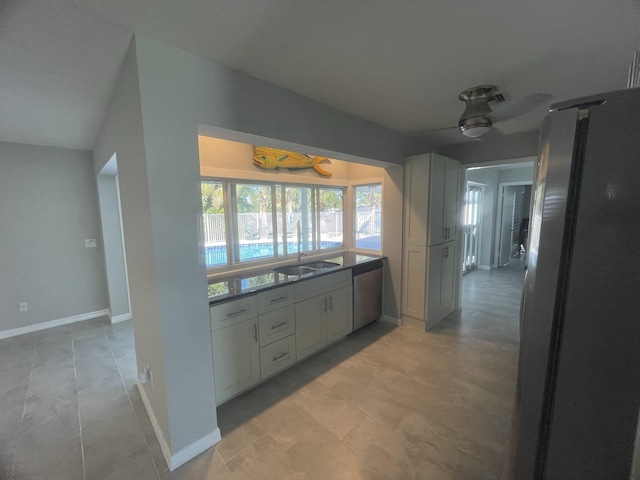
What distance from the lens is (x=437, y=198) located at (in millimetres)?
3117

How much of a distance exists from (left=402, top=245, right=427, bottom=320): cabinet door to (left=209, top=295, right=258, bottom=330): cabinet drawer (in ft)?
6.75

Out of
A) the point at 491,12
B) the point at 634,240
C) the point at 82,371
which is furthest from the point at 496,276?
the point at 82,371

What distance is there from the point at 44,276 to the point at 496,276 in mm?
7959

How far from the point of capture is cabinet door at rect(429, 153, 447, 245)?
301 centimetres

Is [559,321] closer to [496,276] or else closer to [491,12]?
[491,12]

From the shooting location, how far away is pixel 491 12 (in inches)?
44.4

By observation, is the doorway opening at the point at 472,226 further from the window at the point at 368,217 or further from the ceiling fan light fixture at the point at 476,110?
the ceiling fan light fixture at the point at 476,110

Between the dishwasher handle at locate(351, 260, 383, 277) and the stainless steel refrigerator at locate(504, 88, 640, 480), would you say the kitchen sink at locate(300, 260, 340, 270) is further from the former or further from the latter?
the stainless steel refrigerator at locate(504, 88, 640, 480)

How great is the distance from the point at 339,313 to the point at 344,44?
2382 mm

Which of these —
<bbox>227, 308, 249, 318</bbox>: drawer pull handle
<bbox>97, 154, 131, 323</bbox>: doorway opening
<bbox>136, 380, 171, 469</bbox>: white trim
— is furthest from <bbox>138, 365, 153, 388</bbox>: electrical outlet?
<bbox>97, 154, 131, 323</bbox>: doorway opening

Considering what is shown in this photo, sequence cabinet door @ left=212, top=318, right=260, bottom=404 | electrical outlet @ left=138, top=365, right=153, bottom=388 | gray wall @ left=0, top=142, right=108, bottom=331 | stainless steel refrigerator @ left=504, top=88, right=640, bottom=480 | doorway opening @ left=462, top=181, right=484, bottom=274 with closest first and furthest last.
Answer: stainless steel refrigerator @ left=504, top=88, right=640, bottom=480 < electrical outlet @ left=138, top=365, right=153, bottom=388 < cabinet door @ left=212, top=318, right=260, bottom=404 < gray wall @ left=0, top=142, right=108, bottom=331 < doorway opening @ left=462, top=181, right=484, bottom=274

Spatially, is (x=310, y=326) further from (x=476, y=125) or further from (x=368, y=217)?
(x=476, y=125)

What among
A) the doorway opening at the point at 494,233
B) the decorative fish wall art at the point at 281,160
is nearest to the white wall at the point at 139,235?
the decorative fish wall art at the point at 281,160

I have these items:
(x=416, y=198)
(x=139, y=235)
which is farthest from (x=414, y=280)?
(x=139, y=235)
